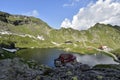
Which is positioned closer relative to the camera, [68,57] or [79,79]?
[79,79]

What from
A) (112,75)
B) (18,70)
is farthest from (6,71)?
(112,75)

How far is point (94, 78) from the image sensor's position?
62.0ft

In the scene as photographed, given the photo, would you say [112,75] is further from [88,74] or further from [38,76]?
[38,76]

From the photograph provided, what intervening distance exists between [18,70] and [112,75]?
9319 millimetres

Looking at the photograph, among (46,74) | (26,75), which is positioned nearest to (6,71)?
(26,75)

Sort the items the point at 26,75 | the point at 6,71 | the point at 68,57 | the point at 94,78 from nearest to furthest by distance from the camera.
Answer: the point at 94,78, the point at 26,75, the point at 6,71, the point at 68,57

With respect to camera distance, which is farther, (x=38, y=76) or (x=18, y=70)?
(x=18, y=70)

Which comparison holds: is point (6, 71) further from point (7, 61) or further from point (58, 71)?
point (58, 71)

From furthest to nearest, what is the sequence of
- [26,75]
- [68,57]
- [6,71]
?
[68,57]
[6,71]
[26,75]

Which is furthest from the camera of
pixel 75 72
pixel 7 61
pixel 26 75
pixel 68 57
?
pixel 68 57

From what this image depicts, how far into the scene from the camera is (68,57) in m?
113

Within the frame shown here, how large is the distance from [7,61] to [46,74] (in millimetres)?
7854

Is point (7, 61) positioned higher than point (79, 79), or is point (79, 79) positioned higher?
point (7, 61)

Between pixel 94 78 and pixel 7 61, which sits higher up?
pixel 7 61
